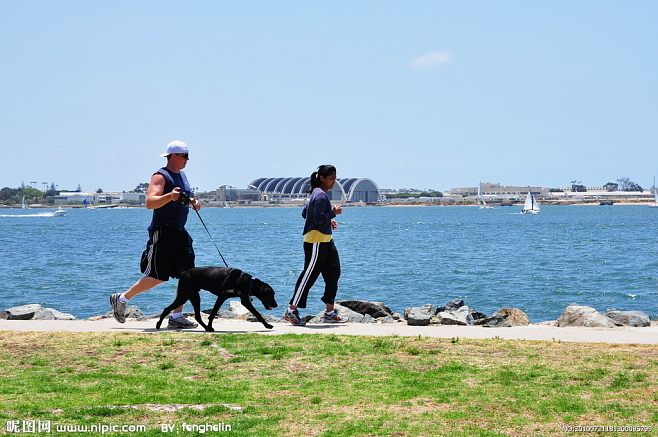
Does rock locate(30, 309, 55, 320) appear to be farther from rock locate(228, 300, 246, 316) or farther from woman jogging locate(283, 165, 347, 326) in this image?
woman jogging locate(283, 165, 347, 326)

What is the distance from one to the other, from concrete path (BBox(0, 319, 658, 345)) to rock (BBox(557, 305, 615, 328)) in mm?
1223

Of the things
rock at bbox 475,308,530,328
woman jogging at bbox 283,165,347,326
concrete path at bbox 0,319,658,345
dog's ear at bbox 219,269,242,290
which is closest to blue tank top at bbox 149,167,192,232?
dog's ear at bbox 219,269,242,290

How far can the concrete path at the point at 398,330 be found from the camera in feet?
30.7

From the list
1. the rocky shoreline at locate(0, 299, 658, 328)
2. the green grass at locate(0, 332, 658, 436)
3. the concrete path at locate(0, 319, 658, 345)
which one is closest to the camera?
the green grass at locate(0, 332, 658, 436)

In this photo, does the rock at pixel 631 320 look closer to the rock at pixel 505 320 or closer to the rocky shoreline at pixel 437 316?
the rocky shoreline at pixel 437 316

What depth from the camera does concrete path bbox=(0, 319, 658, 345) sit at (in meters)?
9.35

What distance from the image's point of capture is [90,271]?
37375 mm

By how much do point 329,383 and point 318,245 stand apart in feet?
12.8

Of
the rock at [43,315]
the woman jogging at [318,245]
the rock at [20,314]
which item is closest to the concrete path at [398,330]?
the woman jogging at [318,245]

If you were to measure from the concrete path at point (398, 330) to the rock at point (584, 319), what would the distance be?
4.01 feet

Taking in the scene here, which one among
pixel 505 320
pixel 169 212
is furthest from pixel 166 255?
pixel 505 320

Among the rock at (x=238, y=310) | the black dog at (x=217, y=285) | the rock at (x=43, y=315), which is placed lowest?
the rock at (x=238, y=310)

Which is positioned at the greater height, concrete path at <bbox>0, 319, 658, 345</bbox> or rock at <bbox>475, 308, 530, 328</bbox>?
concrete path at <bbox>0, 319, 658, 345</bbox>

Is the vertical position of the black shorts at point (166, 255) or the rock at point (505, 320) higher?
the black shorts at point (166, 255)
